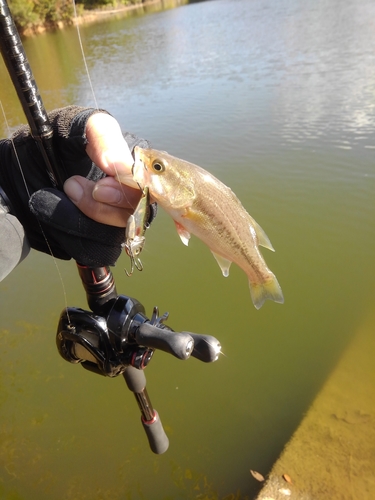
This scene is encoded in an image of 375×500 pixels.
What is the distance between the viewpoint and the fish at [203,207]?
4.62ft

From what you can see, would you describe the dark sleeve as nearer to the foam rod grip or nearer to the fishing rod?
the fishing rod

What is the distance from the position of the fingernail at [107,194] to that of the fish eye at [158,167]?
0.16m

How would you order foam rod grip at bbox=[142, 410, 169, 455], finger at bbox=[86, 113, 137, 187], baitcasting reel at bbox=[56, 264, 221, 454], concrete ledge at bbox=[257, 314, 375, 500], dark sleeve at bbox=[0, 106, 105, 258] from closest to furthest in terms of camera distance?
finger at bbox=[86, 113, 137, 187]
dark sleeve at bbox=[0, 106, 105, 258]
baitcasting reel at bbox=[56, 264, 221, 454]
foam rod grip at bbox=[142, 410, 169, 455]
concrete ledge at bbox=[257, 314, 375, 500]

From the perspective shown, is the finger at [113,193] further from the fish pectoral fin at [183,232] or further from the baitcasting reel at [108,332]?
the baitcasting reel at [108,332]

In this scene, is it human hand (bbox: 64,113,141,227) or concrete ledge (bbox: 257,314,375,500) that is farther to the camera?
concrete ledge (bbox: 257,314,375,500)

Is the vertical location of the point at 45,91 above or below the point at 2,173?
below

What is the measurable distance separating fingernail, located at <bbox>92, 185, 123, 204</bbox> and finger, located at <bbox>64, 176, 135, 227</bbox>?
0.02 meters

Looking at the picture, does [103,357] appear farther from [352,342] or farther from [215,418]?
[352,342]

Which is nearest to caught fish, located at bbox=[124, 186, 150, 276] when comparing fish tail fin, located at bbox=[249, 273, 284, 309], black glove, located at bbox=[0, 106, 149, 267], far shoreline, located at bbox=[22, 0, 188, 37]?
black glove, located at bbox=[0, 106, 149, 267]

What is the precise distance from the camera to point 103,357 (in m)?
1.69

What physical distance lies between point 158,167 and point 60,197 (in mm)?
371

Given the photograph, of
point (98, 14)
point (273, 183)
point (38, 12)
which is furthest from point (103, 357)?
point (98, 14)

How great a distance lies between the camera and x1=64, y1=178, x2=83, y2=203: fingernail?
144 centimetres

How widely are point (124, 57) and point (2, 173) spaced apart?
16.4 m
